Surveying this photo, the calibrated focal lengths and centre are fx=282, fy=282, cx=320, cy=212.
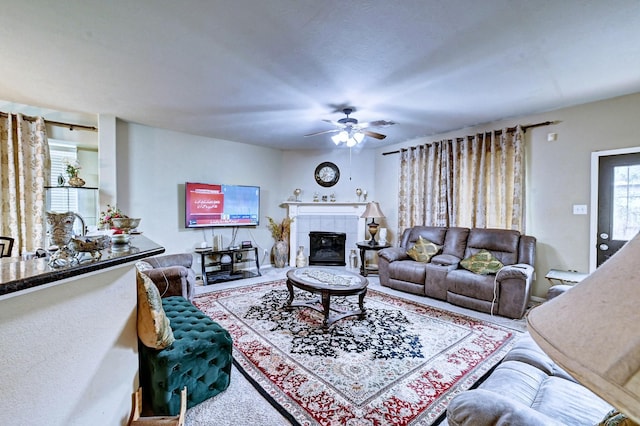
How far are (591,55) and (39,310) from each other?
4.00 metres

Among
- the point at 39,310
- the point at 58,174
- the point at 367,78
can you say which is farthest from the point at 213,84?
the point at 58,174

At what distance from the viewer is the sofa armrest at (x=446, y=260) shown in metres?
4.03

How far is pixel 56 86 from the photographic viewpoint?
3021mm

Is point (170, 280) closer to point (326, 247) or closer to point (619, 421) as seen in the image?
point (619, 421)

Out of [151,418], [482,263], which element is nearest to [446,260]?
[482,263]

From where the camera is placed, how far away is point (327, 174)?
20.7 ft

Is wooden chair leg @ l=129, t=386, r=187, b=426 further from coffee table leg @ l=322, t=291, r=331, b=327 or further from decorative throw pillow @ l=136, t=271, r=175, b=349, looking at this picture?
coffee table leg @ l=322, t=291, r=331, b=327

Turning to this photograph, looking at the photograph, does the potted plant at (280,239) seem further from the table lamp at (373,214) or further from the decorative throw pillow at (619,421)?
the decorative throw pillow at (619,421)

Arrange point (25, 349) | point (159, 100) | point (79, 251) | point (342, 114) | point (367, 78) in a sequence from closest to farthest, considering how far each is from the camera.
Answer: point (25, 349) < point (79, 251) < point (367, 78) < point (159, 100) < point (342, 114)

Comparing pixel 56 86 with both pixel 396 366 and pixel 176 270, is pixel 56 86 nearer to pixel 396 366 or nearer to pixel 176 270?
pixel 176 270

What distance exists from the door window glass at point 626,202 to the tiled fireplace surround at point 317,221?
12.9ft

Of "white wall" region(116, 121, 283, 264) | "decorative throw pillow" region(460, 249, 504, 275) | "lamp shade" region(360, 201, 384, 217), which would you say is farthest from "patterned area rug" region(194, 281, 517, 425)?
"lamp shade" region(360, 201, 384, 217)

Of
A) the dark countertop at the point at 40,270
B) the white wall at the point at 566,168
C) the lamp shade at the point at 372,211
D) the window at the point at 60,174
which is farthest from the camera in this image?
the lamp shade at the point at 372,211

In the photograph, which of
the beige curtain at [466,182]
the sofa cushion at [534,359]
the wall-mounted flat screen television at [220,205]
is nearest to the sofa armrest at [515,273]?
the beige curtain at [466,182]
